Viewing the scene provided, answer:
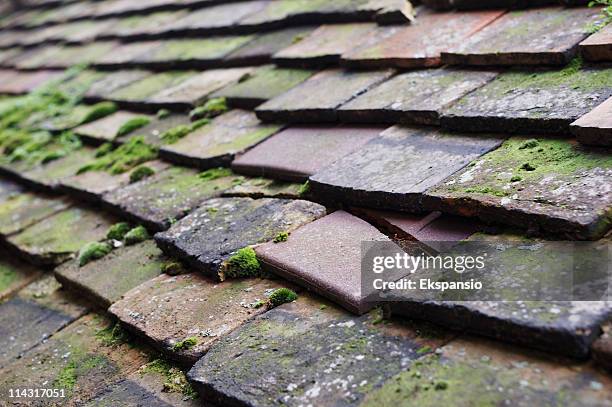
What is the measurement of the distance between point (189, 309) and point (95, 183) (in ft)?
4.63

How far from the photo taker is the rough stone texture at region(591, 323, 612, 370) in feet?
3.78

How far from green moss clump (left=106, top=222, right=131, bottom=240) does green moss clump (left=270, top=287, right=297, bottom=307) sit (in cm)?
104

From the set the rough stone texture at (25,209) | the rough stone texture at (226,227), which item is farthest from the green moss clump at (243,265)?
the rough stone texture at (25,209)

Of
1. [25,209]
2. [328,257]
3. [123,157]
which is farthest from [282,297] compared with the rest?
[25,209]

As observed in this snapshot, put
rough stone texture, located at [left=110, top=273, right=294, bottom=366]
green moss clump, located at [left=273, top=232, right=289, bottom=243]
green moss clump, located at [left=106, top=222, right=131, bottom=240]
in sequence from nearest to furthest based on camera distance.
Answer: rough stone texture, located at [left=110, top=273, right=294, bottom=366] → green moss clump, located at [left=273, top=232, right=289, bottom=243] → green moss clump, located at [left=106, top=222, right=131, bottom=240]

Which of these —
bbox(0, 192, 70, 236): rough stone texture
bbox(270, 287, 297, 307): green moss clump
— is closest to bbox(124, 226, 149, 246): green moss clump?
bbox(0, 192, 70, 236): rough stone texture

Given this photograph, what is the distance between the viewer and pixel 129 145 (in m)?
3.29

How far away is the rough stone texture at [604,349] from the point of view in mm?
1151

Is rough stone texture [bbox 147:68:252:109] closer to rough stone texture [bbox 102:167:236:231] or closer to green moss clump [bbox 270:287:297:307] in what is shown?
rough stone texture [bbox 102:167:236:231]

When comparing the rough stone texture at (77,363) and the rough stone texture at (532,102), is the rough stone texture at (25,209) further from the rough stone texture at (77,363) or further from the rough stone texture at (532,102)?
the rough stone texture at (532,102)

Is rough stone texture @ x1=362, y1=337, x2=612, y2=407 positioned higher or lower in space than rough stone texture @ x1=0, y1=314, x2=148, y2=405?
higher

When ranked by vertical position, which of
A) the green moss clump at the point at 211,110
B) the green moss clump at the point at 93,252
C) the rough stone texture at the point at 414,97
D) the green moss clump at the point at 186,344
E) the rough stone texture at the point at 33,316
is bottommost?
the rough stone texture at the point at 33,316

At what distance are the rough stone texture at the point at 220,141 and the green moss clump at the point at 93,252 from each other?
0.51m

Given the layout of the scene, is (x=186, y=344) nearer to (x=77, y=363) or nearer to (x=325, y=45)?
(x=77, y=363)
